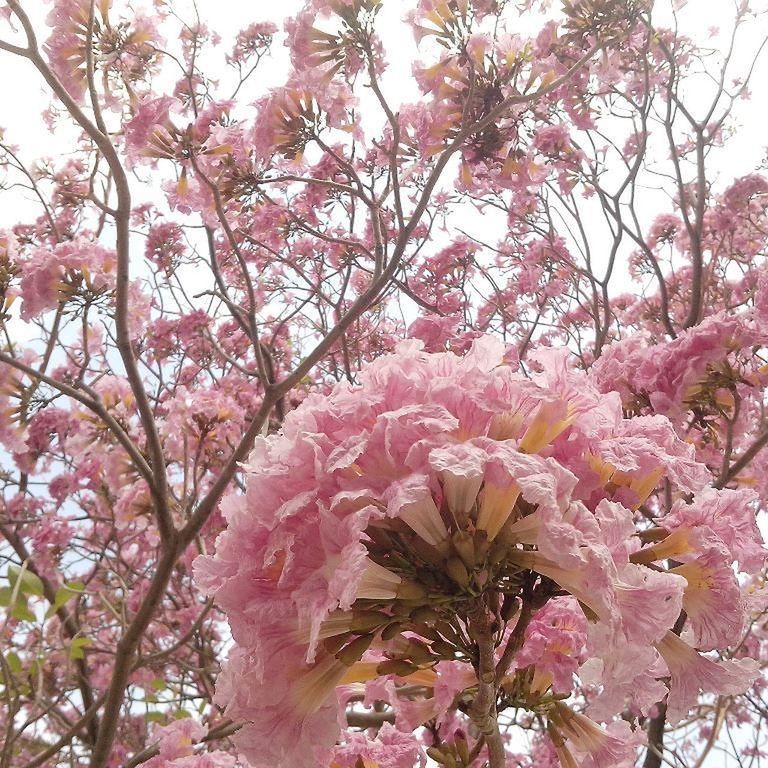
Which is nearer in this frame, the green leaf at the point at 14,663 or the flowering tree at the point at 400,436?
the flowering tree at the point at 400,436

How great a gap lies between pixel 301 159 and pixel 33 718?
91.1 inches

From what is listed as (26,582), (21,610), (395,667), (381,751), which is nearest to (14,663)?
(21,610)

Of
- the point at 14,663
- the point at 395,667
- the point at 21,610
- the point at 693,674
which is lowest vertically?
the point at 693,674

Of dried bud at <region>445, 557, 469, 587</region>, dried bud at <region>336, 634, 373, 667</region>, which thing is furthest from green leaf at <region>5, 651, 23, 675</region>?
dried bud at <region>445, 557, 469, 587</region>

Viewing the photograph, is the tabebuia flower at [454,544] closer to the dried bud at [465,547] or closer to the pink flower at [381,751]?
the dried bud at [465,547]

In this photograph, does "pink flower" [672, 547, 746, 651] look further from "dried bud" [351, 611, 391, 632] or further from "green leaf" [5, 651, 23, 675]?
"green leaf" [5, 651, 23, 675]

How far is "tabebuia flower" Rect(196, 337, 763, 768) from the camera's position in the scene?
83 centimetres

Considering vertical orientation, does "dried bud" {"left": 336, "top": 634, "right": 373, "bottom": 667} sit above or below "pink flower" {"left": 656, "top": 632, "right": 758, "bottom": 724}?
above

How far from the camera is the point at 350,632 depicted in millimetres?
908

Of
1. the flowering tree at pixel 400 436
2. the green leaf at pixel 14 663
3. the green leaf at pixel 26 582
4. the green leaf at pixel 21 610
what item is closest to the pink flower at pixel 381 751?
the flowering tree at pixel 400 436

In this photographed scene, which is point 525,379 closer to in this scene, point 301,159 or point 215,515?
point 301,159

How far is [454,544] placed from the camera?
2.82 feet

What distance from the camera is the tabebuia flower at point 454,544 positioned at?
0.83 meters

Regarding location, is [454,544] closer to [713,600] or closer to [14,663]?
[713,600]
